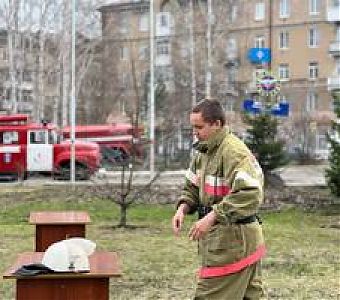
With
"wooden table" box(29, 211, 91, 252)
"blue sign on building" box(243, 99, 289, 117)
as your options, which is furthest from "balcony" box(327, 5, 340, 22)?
"wooden table" box(29, 211, 91, 252)

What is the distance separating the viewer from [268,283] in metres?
8.83

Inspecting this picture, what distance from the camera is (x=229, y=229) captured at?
17.0ft

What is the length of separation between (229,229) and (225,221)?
137 millimetres

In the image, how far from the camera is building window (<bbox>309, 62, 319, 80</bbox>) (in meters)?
68.4

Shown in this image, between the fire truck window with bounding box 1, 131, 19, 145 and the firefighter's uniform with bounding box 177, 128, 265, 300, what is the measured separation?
23282 millimetres

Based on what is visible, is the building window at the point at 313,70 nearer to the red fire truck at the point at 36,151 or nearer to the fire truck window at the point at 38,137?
the red fire truck at the point at 36,151

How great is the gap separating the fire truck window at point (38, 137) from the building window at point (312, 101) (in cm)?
4252

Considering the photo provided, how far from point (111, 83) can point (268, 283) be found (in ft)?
165

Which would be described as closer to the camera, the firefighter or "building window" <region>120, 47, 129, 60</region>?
the firefighter

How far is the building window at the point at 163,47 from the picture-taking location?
197 feet

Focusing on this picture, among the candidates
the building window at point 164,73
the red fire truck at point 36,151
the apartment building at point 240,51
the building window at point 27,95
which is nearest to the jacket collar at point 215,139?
the red fire truck at point 36,151

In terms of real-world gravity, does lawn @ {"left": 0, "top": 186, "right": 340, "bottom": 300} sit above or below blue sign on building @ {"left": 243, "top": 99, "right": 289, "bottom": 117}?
below

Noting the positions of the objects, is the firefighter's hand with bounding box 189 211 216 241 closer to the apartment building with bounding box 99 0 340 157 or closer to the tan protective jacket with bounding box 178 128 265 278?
the tan protective jacket with bounding box 178 128 265 278

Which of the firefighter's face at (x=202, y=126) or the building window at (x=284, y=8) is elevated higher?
the building window at (x=284, y=8)
